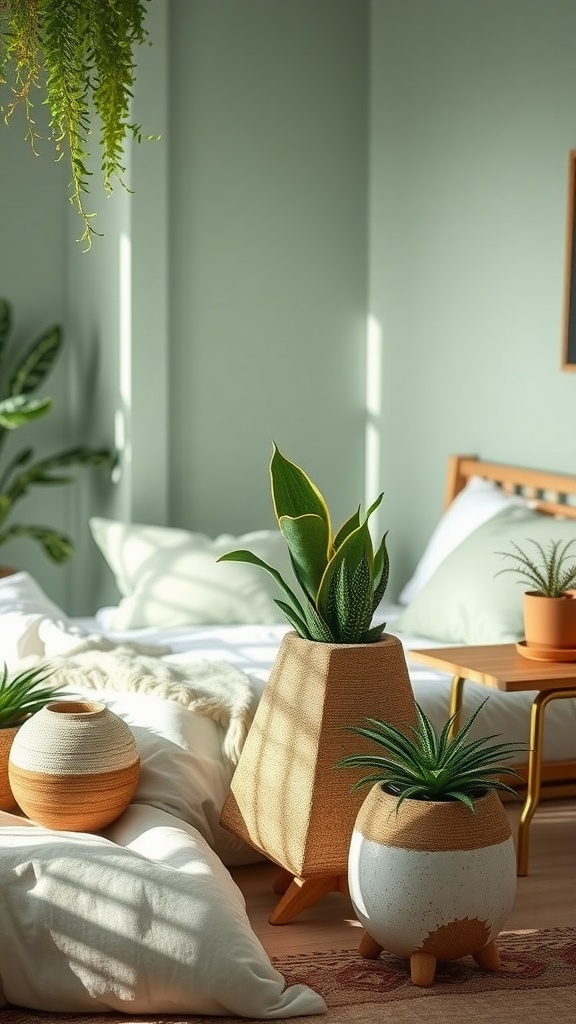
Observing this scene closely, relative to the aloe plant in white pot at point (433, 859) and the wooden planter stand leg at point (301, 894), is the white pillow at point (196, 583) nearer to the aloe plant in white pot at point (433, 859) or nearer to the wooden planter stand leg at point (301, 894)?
the wooden planter stand leg at point (301, 894)

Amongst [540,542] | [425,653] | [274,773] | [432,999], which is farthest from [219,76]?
[432,999]

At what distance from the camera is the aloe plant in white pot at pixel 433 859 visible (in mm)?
2521

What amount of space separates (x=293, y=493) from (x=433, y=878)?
882mm

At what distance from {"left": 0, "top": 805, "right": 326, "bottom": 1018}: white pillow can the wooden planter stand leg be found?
430 mm

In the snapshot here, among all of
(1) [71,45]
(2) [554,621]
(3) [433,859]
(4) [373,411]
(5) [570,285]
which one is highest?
(1) [71,45]

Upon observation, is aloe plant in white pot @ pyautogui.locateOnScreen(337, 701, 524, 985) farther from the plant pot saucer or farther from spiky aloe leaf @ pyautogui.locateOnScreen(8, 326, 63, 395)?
spiky aloe leaf @ pyautogui.locateOnScreen(8, 326, 63, 395)

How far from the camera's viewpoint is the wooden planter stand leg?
2941 millimetres

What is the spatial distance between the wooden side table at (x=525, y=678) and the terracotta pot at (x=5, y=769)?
3.44ft

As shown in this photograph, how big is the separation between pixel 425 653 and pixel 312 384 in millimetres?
2491

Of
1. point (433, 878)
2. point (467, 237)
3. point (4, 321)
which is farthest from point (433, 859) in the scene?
point (4, 321)

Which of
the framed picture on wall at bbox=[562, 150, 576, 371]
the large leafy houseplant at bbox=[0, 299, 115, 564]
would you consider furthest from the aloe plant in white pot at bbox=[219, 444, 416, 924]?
the large leafy houseplant at bbox=[0, 299, 115, 564]

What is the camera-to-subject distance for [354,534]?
9.43 feet

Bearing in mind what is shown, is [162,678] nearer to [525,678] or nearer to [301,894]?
[301,894]

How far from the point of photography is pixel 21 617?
3764 mm
